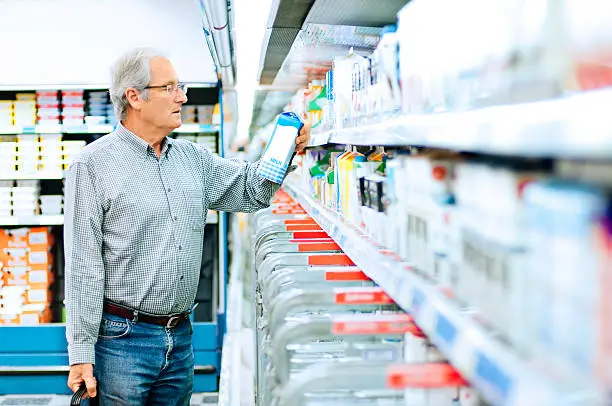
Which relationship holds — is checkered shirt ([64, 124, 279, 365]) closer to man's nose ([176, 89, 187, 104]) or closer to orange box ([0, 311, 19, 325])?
man's nose ([176, 89, 187, 104])

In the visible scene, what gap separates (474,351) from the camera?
2.97ft

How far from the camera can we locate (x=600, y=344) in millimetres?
694

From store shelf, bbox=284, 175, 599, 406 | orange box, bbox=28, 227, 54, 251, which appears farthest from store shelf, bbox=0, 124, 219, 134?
store shelf, bbox=284, 175, 599, 406

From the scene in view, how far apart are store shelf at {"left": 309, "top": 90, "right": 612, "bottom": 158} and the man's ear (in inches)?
71.7

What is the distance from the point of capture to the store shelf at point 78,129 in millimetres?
4910

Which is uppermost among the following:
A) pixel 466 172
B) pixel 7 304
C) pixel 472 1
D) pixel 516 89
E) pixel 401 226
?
pixel 472 1

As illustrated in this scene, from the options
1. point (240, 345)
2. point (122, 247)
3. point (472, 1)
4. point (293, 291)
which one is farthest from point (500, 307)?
point (240, 345)

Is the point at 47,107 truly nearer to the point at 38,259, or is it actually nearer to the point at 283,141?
the point at 38,259

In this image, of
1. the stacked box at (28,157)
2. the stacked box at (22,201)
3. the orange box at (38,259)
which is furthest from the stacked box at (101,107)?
the orange box at (38,259)

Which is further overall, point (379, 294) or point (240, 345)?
point (240, 345)

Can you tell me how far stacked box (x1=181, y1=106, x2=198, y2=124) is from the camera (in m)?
5.20

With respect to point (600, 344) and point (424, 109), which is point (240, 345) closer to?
point (424, 109)

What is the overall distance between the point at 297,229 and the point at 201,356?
87.4 inches

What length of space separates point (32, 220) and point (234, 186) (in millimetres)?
2414
